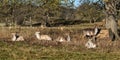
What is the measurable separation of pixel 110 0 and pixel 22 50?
409 inches

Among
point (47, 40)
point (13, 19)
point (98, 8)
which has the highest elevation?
point (98, 8)

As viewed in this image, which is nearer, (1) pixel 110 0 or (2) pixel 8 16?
(1) pixel 110 0

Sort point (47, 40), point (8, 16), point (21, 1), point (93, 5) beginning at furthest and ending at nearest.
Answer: point (8, 16)
point (21, 1)
point (93, 5)
point (47, 40)

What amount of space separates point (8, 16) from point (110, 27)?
1886 inches

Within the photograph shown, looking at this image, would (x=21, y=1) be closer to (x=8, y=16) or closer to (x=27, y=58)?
(x=8, y=16)

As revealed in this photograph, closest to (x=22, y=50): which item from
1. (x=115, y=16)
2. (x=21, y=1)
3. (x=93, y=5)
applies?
(x=93, y=5)

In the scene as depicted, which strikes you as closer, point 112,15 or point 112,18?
point 112,15

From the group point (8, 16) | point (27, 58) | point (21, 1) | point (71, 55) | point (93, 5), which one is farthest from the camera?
point (8, 16)

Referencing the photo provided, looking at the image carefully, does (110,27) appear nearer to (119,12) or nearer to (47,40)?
(119,12)

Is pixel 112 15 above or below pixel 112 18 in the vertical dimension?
above

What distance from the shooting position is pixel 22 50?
1884 cm

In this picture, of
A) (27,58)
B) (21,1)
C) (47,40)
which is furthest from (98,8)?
(21,1)

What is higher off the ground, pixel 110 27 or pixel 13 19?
pixel 110 27

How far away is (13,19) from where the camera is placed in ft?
245
